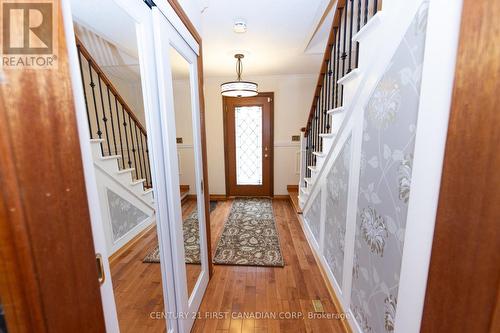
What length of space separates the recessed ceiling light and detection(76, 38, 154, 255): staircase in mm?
1680

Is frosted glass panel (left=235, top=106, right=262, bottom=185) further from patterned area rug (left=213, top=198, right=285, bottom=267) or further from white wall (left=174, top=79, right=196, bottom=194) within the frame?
white wall (left=174, top=79, right=196, bottom=194)

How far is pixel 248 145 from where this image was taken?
4.48 meters

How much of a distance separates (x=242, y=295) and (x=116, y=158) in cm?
156

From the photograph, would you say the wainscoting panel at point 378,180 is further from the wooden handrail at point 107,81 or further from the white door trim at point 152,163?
the wooden handrail at point 107,81

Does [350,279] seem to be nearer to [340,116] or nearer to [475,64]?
[340,116]

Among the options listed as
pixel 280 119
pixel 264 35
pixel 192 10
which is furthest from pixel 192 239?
pixel 280 119

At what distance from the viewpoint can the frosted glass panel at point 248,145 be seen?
4371 mm

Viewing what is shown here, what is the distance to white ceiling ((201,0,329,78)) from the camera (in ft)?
6.61

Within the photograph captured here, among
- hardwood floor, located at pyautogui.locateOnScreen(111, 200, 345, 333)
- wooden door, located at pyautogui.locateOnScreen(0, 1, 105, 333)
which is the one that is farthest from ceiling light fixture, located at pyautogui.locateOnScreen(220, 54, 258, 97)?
wooden door, located at pyautogui.locateOnScreen(0, 1, 105, 333)

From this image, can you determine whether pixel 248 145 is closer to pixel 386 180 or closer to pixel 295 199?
pixel 295 199

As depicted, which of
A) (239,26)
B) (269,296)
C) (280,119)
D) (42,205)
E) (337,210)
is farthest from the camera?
(280,119)

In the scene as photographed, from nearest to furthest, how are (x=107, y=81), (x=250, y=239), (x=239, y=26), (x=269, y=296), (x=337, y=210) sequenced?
1. (x=107, y=81)
2. (x=337, y=210)
3. (x=269, y=296)
4. (x=239, y=26)
5. (x=250, y=239)

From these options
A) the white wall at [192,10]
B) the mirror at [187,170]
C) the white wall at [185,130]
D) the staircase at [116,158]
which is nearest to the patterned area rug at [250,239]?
the mirror at [187,170]

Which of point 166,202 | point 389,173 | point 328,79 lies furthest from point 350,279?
point 328,79
